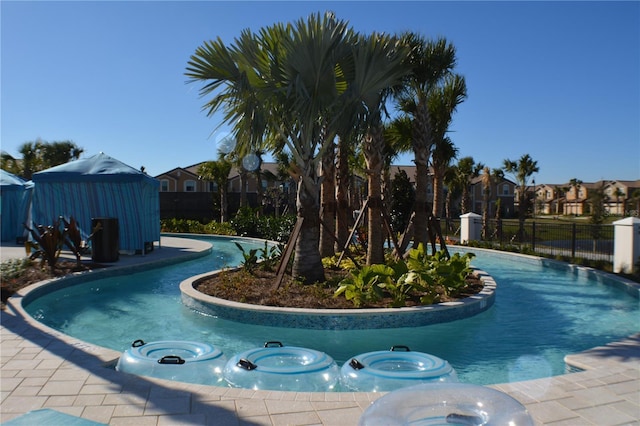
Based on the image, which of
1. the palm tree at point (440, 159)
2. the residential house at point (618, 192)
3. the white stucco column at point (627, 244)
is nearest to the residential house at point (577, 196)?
the residential house at point (618, 192)

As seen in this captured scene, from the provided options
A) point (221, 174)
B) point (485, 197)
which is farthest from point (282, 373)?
point (221, 174)

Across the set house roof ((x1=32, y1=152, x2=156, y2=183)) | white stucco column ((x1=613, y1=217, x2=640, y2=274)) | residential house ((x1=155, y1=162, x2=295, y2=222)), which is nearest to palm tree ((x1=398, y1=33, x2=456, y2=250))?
white stucco column ((x1=613, y1=217, x2=640, y2=274))

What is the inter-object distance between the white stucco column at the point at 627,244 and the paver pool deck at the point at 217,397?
7.41 m

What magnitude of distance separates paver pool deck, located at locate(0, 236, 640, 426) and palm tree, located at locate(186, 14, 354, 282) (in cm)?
469

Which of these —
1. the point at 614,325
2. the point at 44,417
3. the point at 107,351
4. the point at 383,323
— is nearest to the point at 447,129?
the point at 614,325

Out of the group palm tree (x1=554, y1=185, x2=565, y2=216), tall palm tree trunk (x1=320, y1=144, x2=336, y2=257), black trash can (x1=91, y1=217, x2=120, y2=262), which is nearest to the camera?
tall palm tree trunk (x1=320, y1=144, x2=336, y2=257)

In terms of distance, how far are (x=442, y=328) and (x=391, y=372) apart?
3.10 meters

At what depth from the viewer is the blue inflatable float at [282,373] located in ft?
14.6

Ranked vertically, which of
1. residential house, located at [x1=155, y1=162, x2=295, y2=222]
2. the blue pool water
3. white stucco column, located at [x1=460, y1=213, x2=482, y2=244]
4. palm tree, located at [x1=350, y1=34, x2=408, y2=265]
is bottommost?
the blue pool water

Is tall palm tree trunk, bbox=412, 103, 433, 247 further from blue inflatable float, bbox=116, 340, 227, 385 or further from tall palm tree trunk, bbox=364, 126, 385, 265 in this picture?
blue inflatable float, bbox=116, 340, 227, 385

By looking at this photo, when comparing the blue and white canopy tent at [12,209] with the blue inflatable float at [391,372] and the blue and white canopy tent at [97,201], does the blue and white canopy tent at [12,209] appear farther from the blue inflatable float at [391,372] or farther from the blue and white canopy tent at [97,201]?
the blue inflatable float at [391,372]

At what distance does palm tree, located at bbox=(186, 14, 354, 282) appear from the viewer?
8266 mm

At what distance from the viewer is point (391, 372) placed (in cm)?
446

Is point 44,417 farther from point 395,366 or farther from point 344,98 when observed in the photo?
point 344,98
